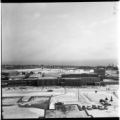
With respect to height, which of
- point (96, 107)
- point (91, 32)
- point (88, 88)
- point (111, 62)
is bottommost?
point (96, 107)

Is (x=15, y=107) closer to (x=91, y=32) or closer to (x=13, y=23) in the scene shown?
(x=13, y=23)

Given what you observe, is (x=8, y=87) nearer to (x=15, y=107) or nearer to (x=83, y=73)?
(x=15, y=107)

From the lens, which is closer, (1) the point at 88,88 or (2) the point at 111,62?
(2) the point at 111,62

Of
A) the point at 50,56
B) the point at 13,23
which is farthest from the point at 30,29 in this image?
the point at 50,56

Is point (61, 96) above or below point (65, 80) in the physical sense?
below

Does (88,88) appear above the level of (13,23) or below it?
Result: below

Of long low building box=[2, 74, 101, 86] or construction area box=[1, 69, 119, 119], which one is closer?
construction area box=[1, 69, 119, 119]

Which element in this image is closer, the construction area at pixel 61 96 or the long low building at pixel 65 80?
the construction area at pixel 61 96

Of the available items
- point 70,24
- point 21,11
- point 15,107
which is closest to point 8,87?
point 15,107

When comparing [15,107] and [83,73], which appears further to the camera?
[83,73]
